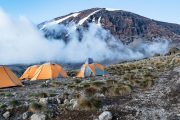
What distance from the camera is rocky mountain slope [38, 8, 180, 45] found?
114 m

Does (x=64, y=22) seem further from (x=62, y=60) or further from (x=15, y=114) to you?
(x=15, y=114)

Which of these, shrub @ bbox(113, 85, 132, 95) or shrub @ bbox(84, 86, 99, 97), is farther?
shrub @ bbox(84, 86, 99, 97)

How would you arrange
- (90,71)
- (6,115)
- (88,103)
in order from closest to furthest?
(6,115) < (88,103) < (90,71)

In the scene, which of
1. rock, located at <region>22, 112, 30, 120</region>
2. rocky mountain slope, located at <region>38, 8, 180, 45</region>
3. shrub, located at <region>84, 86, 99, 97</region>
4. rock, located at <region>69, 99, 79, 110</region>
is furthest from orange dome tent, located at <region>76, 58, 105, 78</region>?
rocky mountain slope, located at <region>38, 8, 180, 45</region>

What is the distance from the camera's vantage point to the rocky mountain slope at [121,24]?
4486 inches

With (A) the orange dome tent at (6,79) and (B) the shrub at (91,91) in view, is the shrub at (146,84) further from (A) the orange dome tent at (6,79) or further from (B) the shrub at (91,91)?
(A) the orange dome tent at (6,79)

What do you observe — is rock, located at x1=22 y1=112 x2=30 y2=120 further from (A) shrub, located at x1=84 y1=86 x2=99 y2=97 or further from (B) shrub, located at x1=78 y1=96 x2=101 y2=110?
(A) shrub, located at x1=84 y1=86 x2=99 y2=97

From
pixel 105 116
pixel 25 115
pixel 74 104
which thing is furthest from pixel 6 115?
pixel 105 116

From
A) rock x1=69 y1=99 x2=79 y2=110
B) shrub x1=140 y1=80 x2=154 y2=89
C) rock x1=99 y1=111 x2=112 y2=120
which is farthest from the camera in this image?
shrub x1=140 y1=80 x2=154 y2=89

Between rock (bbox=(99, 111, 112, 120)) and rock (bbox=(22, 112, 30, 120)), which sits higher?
rock (bbox=(99, 111, 112, 120))

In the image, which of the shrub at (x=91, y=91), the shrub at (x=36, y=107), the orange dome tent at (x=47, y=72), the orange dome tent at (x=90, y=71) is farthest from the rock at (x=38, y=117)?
the orange dome tent at (x=90, y=71)

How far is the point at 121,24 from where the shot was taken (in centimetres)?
11856

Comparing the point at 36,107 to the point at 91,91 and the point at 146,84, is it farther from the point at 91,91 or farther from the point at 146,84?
the point at 146,84

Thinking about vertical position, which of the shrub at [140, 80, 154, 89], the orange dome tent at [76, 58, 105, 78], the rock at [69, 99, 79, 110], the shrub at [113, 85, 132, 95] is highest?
the rock at [69, 99, 79, 110]
